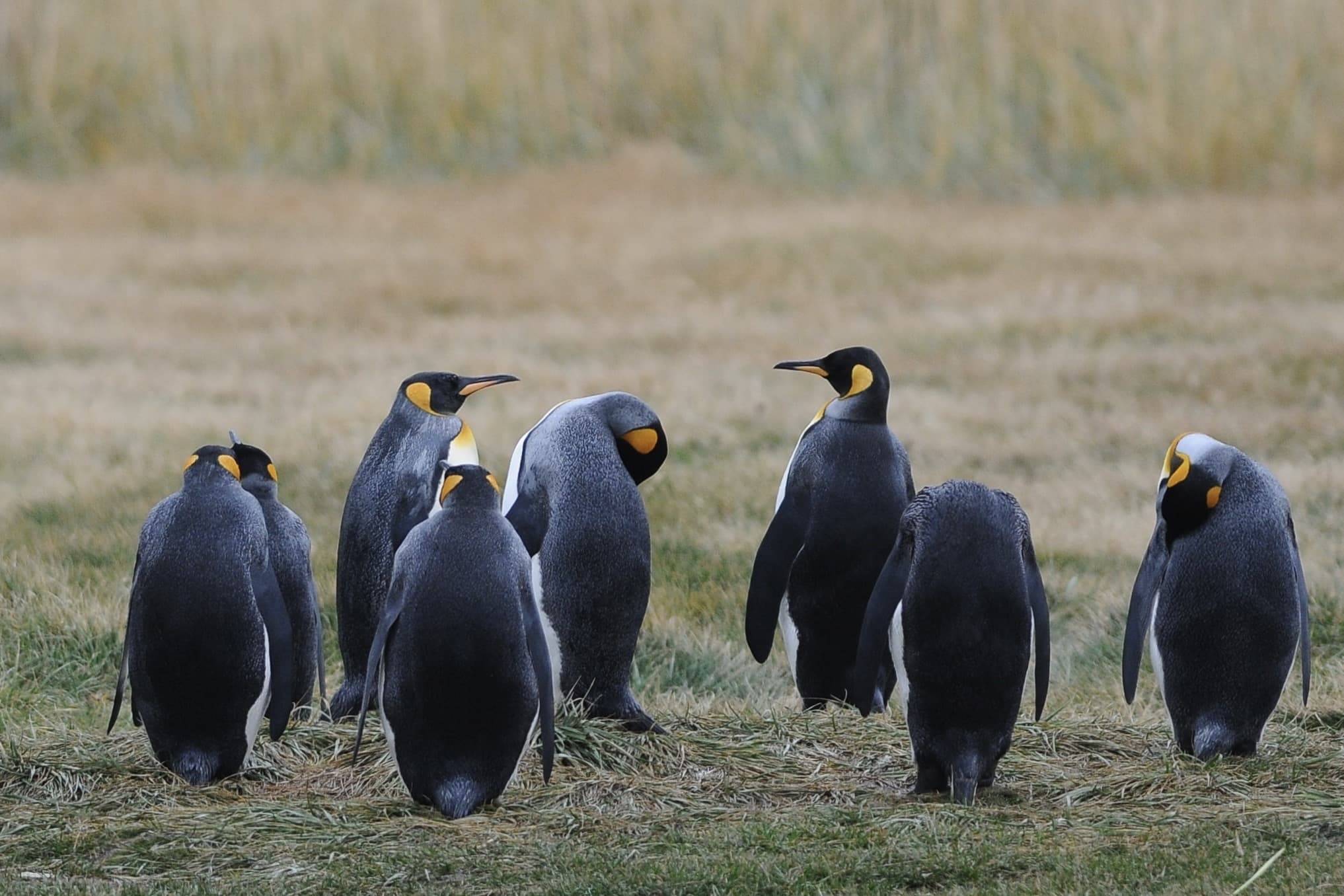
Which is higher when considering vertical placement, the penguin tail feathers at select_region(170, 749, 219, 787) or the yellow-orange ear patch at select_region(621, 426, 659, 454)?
the yellow-orange ear patch at select_region(621, 426, 659, 454)

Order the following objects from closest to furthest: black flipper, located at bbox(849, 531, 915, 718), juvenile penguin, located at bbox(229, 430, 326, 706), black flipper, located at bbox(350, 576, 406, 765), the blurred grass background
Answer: black flipper, located at bbox(350, 576, 406, 765), black flipper, located at bbox(849, 531, 915, 718), juvenile penguin, located at bbox(229, 430, 326, 706), the blurred grass background

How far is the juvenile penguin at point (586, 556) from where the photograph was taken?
6570mm

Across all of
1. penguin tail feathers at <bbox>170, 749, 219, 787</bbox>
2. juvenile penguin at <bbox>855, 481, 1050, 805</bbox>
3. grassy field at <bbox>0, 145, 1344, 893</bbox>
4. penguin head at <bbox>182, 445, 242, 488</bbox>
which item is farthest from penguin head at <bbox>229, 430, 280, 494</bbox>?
juvenile penguin at <bbox>855, 481, 1050, 805</bbox>

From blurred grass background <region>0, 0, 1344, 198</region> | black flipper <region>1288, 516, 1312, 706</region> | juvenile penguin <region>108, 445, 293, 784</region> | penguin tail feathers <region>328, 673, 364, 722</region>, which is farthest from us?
blurred grass background <region>0, 0, 1344, 198</region>

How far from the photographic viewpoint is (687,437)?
39.1ft

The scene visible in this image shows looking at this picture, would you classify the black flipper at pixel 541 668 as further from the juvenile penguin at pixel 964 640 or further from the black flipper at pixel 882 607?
the juvenile penguin at pixel 964 640

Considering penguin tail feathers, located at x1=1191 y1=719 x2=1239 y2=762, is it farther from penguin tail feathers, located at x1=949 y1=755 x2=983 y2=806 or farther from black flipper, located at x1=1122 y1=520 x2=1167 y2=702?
penguin tail feathers, located at x1=949 y1=755 x2=983 y2=806

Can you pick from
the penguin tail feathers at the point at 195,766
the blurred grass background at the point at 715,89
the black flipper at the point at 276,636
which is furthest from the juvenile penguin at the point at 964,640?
the blurred grass background at the point at 715,89

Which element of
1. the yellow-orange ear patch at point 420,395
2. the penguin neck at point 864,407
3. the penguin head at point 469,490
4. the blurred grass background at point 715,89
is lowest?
the penguin head at point 469,490

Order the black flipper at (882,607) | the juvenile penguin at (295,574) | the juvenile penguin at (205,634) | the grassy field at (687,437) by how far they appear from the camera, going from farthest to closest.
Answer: the juvenile penguin at (295,574), the black flipper at (882,607), the juvenile penguin at (205,634), the grassy field at (687,437)

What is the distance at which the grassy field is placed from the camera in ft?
17.3

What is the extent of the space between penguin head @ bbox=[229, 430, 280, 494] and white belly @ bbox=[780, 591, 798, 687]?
1.94 meters

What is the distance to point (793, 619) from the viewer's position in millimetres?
7188

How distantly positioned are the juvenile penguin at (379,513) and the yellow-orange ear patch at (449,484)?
30.5 inches
